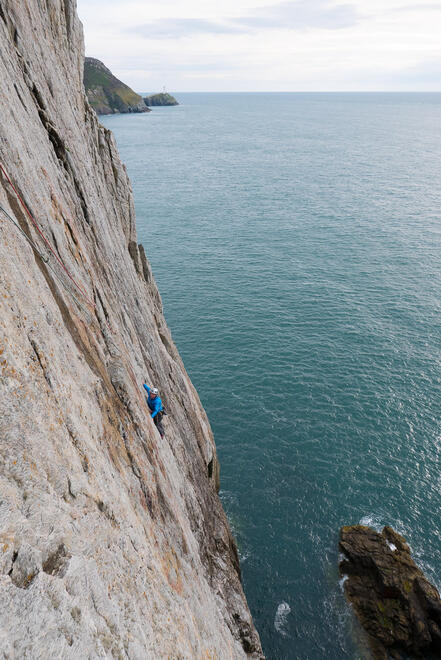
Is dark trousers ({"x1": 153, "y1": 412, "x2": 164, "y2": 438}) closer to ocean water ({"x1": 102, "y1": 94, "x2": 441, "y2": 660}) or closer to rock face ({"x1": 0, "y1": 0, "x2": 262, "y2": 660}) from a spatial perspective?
rock face ({"x1": 0, "y1": 0, "x2": 262, "y2": 660})

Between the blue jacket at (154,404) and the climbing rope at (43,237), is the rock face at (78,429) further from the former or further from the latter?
the blue jacket at (154,404)

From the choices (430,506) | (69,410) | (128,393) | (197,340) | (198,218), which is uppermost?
(69,410)

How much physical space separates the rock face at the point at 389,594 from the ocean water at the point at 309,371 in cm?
132

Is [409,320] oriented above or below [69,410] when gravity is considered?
below

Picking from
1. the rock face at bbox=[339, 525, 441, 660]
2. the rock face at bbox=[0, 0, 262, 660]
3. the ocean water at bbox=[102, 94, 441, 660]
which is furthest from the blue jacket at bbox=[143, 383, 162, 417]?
the rock face at bbox=[339, 525, 441, 660]

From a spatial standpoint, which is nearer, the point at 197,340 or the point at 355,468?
the point at 355,468

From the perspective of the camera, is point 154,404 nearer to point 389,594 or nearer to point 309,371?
point 389,594

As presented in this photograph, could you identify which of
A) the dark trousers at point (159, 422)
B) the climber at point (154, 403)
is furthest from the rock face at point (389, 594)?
the climber at point (154, 403)

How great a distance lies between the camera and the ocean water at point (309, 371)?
3650cm

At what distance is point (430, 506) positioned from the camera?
39.7m

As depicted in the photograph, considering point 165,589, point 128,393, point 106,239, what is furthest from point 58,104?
point 165,589

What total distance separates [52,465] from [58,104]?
64.1 feet

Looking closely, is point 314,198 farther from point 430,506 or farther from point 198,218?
point 430,506

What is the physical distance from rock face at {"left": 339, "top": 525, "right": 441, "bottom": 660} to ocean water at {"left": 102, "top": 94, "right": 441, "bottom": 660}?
132cm
